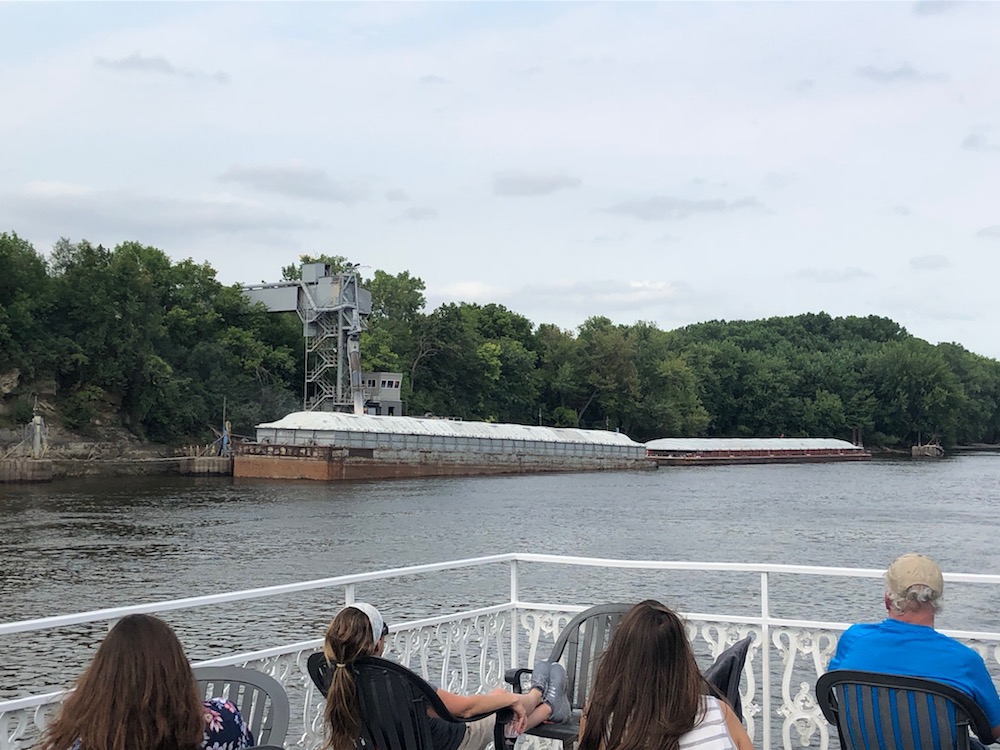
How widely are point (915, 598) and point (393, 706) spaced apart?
213 centimetres

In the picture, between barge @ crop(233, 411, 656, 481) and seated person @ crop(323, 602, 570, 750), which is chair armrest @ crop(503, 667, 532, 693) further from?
barge @ crop(233, 411, 656, 481)

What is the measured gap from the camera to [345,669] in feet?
13.9

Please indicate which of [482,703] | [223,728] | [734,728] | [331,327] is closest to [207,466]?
[331,327]

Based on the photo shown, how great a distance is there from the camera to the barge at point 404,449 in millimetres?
65188

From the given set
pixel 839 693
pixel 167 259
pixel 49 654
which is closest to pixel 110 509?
pixel 49 654

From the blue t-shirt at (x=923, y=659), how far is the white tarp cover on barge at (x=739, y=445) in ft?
317

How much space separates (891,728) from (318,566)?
79.8 ft

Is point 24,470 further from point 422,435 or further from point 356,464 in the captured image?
point 422,435

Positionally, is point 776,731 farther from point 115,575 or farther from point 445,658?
point 115,575

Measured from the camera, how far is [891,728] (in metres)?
3.79

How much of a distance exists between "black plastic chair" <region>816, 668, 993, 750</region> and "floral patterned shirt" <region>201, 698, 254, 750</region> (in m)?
2.10

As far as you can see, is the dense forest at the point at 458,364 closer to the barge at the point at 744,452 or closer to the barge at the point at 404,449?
the barge at the point at 404,449

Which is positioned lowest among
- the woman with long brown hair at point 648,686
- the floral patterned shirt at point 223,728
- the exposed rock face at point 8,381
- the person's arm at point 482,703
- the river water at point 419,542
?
the river water at point 419,542

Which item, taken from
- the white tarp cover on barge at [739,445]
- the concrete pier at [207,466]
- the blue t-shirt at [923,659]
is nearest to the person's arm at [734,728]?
the blue t-shirt at [923,659]
